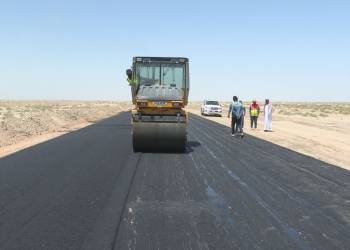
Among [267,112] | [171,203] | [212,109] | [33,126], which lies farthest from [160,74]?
[212,109]

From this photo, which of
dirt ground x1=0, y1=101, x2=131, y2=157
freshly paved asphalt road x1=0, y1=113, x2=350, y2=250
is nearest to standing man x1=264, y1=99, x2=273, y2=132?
dirt ground x1=0, y1=101, x2=131, y2=157

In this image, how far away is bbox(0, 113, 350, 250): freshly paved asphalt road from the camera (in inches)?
240

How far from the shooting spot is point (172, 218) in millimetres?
7160

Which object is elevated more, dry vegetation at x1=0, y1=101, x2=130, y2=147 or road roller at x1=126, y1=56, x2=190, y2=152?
road roller at x1=126, y1=56, x2=190, y2=152

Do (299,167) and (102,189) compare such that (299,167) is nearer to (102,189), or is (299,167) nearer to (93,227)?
(102,189)

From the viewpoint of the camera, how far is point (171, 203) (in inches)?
323

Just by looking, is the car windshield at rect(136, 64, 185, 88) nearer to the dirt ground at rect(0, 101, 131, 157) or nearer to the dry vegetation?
the dirt ground at rect(0, 101, 131, 157)

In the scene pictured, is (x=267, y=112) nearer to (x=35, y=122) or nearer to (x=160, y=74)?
(x=160, y=74)

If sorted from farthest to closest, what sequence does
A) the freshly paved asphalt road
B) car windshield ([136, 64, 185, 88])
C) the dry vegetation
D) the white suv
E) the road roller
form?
the white suv, the dry vegetation, car windshield ([136, 64, 185, 88]), the road roller, the freshly paved asphalt road

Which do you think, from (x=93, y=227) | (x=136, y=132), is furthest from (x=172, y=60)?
(x=93, y=227)

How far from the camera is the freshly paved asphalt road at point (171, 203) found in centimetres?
610

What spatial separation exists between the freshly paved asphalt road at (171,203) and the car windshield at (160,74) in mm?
3766

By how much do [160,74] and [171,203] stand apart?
386 inches

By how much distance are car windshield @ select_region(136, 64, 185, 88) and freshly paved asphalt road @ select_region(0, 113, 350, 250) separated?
377cm
